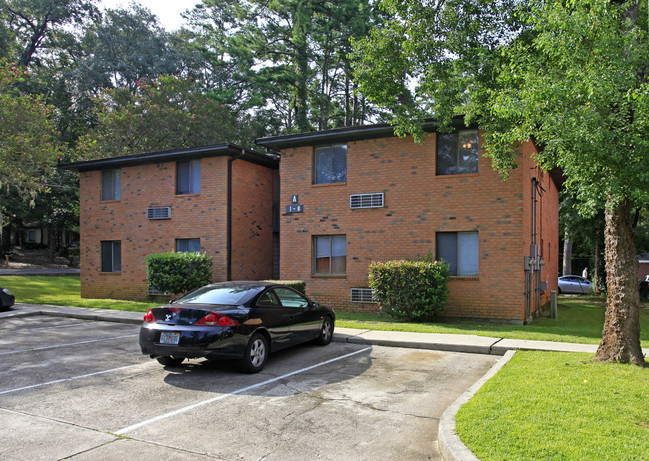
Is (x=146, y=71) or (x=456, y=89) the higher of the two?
(x=146, y=71)

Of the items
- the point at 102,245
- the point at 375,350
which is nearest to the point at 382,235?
the point at 375,350

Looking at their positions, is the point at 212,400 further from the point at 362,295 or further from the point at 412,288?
the point at 362,295

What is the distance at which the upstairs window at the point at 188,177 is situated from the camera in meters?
19.2

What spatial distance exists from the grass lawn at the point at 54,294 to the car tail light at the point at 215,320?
961 centimetres

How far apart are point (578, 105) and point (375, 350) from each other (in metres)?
5.61

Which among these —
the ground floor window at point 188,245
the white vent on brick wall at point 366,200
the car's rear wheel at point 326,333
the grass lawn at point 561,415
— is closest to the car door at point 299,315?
the car's rear wheel at point 326,333

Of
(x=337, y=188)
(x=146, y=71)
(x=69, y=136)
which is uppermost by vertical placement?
(x=146, y=71)

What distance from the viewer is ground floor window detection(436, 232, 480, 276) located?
14211 mm

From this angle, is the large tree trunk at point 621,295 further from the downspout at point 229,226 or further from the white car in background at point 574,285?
the white car in background at point 574,285

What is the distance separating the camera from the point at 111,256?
21.0 m

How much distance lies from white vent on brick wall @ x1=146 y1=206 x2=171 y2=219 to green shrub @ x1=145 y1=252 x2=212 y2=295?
233 cm

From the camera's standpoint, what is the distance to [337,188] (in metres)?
16.2

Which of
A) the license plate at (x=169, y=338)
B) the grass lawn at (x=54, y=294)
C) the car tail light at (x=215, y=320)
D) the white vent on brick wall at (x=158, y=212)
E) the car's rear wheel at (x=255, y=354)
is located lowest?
the grass lawn at (x=54, y=294)

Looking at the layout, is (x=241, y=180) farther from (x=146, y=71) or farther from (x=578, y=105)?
(x=146, y=71)
